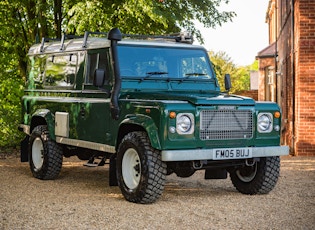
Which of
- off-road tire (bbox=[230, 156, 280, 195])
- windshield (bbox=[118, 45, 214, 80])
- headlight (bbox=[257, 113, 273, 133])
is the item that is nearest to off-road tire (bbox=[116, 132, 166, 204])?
windshield (bbox=[118, 45, 214, 80])

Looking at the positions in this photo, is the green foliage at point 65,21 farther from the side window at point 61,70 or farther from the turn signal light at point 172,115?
the turn signal light at point 172,115

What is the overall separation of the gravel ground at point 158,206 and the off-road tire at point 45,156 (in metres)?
0.19

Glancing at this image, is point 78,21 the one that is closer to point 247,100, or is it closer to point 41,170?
point 41,170

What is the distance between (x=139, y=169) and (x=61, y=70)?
326 cm

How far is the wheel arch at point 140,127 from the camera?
8.03m

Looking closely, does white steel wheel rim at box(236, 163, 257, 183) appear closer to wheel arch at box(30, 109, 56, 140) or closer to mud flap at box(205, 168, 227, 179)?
mud flap at box(205, 168, 227, 179)

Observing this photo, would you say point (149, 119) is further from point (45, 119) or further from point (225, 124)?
point (45, 119)

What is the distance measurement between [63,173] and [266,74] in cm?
2877

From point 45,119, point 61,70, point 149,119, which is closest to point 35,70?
point 61,70

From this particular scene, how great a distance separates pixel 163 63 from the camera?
9.58 m

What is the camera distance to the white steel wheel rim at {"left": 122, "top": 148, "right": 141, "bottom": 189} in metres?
8.52

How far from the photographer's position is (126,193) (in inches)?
336

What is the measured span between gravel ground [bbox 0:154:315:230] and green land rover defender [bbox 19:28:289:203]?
34 cm

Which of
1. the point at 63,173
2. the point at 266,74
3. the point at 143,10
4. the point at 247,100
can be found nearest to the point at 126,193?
the point at 247,100
